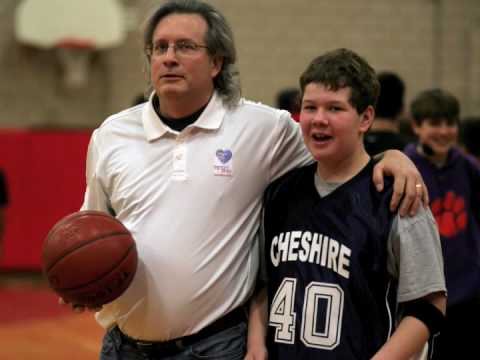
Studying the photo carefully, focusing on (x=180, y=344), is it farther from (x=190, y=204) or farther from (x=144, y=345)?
(x=190, y=204)

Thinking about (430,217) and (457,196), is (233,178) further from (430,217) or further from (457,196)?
(457,196)

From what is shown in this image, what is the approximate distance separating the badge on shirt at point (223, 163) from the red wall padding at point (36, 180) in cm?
563

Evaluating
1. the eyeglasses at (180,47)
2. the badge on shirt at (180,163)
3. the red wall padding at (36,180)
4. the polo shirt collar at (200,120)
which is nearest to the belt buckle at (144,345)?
the badge on shirt at (180,163)

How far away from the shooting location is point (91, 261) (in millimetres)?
2215

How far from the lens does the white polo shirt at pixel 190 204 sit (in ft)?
7.42

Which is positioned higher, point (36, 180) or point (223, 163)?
point (223, 163)

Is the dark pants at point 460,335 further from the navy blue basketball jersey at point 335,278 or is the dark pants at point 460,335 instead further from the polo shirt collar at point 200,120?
the polo shirt collar at point 200,120

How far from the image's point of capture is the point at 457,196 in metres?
3.44

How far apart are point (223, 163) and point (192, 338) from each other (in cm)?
54

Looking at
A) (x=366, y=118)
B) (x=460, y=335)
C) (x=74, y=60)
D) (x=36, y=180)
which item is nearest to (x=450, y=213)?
(x=460, y=335)

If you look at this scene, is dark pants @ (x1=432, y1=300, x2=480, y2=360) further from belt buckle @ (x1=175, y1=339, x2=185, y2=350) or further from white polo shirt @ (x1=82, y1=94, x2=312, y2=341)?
belt buckle @ (x1=175, y1=339, x2=185, y2=350)

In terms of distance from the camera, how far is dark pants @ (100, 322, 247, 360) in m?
2.25

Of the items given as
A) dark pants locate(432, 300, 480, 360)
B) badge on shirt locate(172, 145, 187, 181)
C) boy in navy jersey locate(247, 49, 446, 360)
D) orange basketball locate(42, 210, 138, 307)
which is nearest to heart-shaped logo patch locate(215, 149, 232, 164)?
badge on shirt locate(172, 145, 187, 181)

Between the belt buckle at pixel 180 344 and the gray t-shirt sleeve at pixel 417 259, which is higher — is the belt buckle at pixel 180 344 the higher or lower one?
the lower one
